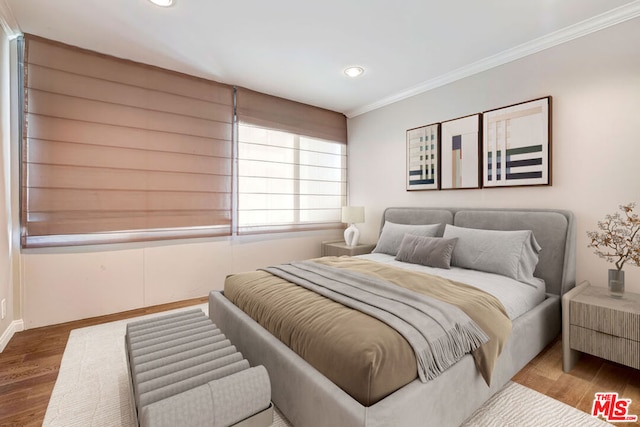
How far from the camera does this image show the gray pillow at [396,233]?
3152 millimetres

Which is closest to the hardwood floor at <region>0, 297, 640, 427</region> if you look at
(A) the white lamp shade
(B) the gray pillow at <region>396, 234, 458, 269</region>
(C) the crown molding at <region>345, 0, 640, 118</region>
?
(B) the gray pillow at <region>396, 234, 458, 269</region>

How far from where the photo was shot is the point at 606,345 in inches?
71.8

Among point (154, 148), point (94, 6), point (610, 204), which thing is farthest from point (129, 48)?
point (610, 204)

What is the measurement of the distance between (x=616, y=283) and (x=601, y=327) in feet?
1.26

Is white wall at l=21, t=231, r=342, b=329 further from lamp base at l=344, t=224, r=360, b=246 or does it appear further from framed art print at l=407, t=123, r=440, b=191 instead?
framed art print at l=407, t=123, r=440, b=191

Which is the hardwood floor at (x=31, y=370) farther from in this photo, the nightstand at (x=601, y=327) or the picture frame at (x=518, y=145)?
the picture frame at (x=518, y=145)

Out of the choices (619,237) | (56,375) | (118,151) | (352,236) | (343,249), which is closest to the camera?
(56,375)

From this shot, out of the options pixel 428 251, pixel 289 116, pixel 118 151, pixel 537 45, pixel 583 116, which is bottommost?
pixel 428 251

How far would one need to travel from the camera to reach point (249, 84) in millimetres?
3578

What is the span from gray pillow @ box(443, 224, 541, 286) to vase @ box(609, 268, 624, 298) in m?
0.43

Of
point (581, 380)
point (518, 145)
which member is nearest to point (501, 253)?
point (581, 380)

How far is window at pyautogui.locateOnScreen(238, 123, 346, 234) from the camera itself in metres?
3.76

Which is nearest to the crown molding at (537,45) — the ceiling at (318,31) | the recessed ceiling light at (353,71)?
the ceiling at (318,31)

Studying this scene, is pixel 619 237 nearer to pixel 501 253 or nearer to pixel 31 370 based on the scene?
pixel 501 253
